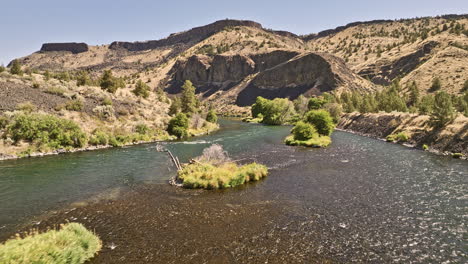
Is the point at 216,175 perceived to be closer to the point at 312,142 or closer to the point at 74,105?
the point at 312,142

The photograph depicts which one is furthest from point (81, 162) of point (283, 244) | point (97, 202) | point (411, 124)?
point (411, 124)

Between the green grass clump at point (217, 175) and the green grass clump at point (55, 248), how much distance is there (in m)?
13.5

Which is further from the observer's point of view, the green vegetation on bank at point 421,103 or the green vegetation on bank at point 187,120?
the green vegetation on bank at point 187,120

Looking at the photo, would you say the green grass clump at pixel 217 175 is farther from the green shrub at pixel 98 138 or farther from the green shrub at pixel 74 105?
the green shrub at pixel 74 105

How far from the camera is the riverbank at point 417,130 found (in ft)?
157

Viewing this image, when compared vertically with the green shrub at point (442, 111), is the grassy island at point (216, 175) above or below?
below

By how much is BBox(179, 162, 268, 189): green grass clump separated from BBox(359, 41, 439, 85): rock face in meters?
160

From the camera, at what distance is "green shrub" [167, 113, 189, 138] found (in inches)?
2950

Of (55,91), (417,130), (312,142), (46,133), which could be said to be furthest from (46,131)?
(417,130)

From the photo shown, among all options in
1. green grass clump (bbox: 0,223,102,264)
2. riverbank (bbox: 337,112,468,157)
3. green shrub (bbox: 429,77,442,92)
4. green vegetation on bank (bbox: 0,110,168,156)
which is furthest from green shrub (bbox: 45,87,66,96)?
green shrub (bbox: 429,77,442,92)

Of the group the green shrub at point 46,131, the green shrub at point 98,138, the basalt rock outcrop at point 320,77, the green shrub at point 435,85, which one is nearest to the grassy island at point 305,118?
the green shrub at point 435,85

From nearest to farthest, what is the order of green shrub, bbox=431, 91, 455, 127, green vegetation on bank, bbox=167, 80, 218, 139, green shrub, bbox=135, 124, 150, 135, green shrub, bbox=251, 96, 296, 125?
green shrub, bbox=431, 91, 455, 127, green shrub, bbox=135, 124, 150, 135, green vegetation on bank, bbox=167, 80, 218, 139, green shrub, bbox=251, 96, 296, 125

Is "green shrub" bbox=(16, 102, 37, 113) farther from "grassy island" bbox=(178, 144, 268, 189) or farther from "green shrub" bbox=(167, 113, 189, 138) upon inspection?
"grassy island" bbox=(178, 144, 268, 189)

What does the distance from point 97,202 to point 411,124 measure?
68336mm
